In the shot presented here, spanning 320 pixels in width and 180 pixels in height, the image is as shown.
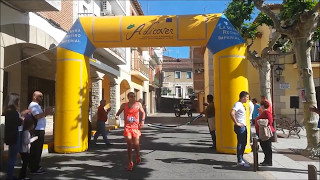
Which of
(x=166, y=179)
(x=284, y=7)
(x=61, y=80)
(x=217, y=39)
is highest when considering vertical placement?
(x=284, y=7)

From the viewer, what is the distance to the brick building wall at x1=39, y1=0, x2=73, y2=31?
1095 cm

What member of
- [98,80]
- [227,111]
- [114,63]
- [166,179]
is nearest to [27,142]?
[166,179]

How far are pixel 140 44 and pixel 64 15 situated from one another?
16.8 feet

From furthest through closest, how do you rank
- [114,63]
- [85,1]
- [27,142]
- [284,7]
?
[114,63] → [85,1] → [284,7] → [27,142]

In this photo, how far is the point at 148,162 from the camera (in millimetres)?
7199

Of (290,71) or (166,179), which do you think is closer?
(166,179)

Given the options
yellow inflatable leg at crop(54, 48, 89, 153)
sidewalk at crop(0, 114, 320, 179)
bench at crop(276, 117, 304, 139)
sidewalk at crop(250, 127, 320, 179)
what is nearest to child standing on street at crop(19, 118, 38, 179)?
sidewalk at crop(0, 114, 320, 179)

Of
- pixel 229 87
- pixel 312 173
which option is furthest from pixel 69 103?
pixel 312 173

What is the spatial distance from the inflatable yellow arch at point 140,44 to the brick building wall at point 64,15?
286 centimetres

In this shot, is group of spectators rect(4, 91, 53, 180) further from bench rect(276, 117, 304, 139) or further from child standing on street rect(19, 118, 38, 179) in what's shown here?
bench rect(276, 117, 304, 139)

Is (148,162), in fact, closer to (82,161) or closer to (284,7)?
(82,161)

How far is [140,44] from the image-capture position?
8.53 metres

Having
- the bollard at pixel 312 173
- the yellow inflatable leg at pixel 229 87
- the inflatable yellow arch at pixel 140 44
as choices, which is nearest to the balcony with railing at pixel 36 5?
the inflatable yellow arch at pixel 140 44

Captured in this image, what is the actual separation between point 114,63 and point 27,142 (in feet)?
44.7
